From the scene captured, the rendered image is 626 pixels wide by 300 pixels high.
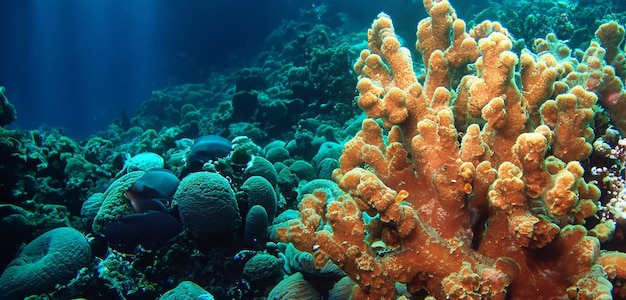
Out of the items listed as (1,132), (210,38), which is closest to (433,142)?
(1,132)

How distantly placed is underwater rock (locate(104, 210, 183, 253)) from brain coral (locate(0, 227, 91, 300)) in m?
0.74

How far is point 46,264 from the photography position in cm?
401

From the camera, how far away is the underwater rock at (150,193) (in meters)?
3.92

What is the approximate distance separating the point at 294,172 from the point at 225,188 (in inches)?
107

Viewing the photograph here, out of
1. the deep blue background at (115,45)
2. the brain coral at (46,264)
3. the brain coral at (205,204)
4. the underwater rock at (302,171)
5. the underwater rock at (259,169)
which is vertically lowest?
the brain coral at (46,264)

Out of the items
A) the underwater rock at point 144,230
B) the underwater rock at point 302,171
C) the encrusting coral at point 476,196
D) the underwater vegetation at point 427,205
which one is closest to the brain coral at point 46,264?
the underwater vegetation at point 427,205

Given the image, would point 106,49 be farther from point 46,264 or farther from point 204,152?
point 46,264

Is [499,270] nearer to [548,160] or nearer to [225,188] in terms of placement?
[548,160]

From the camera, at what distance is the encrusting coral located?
1551 mm

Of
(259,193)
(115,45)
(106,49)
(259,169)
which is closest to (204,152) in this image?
(259,169)

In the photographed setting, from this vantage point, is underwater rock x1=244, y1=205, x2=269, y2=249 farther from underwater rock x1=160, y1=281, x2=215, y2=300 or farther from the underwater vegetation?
underwater rock x1=160, y1=281, x2=215, y2=300

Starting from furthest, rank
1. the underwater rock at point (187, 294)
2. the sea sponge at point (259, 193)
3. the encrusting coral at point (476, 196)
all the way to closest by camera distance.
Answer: the sea sponge at point (259, 193)
the underwater rock at point (187, 294)
the encrusting coral at point (476, 196)

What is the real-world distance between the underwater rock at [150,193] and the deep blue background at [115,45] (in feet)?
49.9

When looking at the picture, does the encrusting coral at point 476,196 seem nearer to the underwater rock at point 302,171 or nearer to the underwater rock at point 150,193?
the underwater rock at point 150,193
